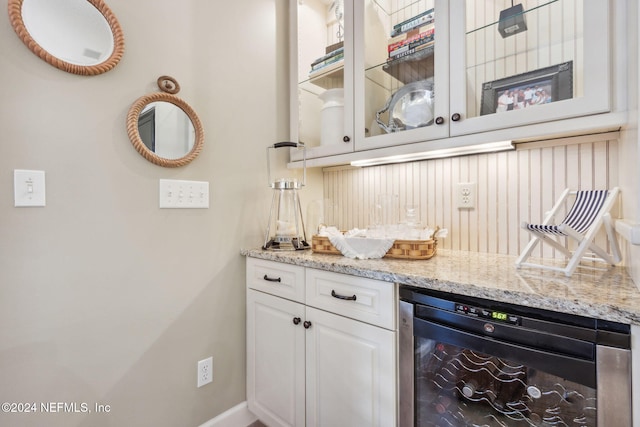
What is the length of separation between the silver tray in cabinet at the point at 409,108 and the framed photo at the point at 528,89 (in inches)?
8.1

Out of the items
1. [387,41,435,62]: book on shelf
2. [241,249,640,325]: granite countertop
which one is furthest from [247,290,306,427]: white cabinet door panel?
[387,41,435,62]: book on shelf

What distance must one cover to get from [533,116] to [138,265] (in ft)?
5.05

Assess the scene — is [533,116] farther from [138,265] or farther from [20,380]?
[20,380]

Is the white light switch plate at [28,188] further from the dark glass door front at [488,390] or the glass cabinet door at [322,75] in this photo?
the dark glass door front at [488,390]

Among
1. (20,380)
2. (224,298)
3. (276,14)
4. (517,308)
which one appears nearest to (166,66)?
(276,14)

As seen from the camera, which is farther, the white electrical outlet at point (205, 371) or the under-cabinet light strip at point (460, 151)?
the white electrical outlet at point (205, 371)

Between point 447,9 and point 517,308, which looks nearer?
point 517,308

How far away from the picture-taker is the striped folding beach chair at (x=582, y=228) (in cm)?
85

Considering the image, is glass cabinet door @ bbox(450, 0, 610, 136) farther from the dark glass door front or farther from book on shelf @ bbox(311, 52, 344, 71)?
the dark glass door front

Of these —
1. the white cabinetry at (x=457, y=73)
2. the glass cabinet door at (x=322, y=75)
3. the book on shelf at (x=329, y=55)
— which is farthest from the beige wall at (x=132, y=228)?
the white cabinetry at (x=457, y=73)

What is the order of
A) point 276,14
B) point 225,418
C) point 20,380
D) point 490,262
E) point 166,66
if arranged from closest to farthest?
point 20,380 → point 490,262 → point 166,66 → point 225,418 → point 276,14

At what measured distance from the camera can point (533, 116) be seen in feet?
3.19

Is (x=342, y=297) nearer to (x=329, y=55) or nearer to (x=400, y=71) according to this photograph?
(x=400, y=71)

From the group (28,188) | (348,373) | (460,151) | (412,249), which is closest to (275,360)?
(348,373)
